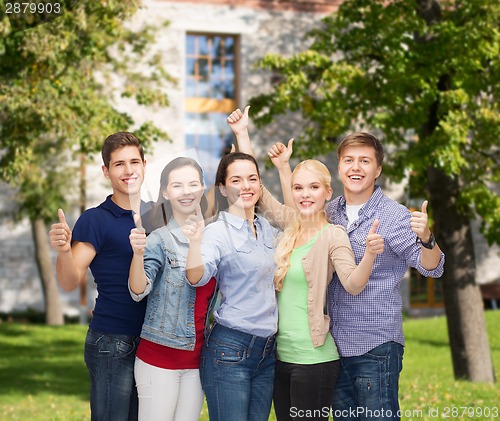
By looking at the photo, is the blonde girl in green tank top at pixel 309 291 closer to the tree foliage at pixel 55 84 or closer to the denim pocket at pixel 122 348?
the denim pocket at pixel 122 348

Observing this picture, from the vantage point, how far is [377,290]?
13.3ft

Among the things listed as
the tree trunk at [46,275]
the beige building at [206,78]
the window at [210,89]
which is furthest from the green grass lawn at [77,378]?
the window at [210,89]

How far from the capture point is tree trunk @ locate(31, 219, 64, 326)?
21750 millimetres

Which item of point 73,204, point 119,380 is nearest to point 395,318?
point 119,380

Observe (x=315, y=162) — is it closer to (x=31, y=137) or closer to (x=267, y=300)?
(x=267, y=300)

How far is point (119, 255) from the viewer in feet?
13.9

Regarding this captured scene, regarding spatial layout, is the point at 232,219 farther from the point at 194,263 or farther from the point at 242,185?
the point at 194,263

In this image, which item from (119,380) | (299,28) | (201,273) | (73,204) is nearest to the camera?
(201,273)

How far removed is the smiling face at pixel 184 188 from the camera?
3.98 meters

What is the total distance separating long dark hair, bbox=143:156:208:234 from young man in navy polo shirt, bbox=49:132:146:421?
0.09 meters

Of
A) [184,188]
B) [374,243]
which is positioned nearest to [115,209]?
[184,188]

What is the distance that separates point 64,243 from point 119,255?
1.14ft

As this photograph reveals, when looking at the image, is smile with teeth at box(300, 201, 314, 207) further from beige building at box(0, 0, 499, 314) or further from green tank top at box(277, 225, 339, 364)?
beige building at box(0, 0, 499, 314)

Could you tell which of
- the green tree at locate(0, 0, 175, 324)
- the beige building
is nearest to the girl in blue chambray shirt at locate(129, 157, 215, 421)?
the green tree at locate(0, 0, 175, 324)
